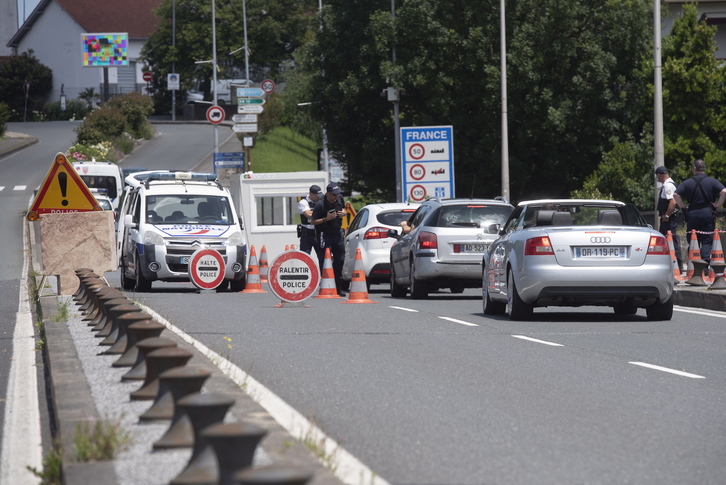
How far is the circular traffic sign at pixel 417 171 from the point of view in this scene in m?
32.3

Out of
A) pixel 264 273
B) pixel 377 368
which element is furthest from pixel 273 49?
pixel 377 368

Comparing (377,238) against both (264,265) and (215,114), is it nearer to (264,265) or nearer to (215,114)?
(264,265)

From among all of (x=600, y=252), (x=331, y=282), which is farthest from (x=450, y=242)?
(x=600, y=252)

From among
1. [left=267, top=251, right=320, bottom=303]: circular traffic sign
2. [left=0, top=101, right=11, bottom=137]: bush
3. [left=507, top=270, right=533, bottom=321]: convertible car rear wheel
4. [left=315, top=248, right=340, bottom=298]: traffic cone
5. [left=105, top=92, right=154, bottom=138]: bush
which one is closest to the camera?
[left=507, top=270, right=533, bottom=321]: convertible car rear wheel

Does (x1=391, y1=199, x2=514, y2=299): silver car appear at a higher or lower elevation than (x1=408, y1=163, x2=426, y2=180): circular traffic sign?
lower

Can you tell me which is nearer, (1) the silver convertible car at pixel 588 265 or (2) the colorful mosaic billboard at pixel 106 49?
(1) the silver convertible car at pixel 588 265

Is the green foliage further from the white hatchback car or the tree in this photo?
the white hatchback car

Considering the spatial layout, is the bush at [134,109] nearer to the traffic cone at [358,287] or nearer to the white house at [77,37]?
the white house at [77,37]

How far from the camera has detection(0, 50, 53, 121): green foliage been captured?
102750mm

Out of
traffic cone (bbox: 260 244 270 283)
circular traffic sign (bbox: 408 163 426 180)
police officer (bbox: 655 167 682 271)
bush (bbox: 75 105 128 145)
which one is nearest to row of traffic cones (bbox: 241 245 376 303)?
traffic cone (bbox: 260 244 270 283)

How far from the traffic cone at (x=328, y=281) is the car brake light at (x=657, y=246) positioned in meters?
6.24

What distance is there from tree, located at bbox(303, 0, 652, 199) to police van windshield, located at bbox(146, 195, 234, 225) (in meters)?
19.3

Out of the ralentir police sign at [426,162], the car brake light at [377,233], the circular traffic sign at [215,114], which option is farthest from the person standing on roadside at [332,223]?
the circular traffic sign at [215,114]

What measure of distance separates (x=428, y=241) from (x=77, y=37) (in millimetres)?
95030
